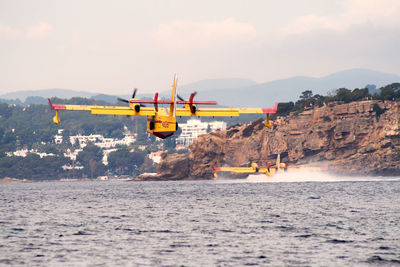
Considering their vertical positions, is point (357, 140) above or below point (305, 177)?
above

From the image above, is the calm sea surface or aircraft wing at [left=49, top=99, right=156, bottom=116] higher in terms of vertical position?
aircraft wing at [left=49, top=99, right=156, bottom=116]

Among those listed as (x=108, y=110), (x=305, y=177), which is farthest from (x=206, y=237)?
(x=305, y=177)

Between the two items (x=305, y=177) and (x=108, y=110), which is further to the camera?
(x=305, y=177)

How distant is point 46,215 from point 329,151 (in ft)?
461

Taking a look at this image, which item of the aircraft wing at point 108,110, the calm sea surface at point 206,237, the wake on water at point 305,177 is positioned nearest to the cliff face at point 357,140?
the wake on water at point 305,177

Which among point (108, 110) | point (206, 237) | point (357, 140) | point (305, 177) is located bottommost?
point (305, 177)

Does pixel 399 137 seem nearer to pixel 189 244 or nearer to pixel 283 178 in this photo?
pixel 283 178

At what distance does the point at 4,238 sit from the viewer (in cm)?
4909

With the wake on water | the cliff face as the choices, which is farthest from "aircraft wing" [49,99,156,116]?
the cliff face

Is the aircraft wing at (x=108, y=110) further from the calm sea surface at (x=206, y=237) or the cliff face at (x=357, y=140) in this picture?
the cliff face at (x=357, y=140)

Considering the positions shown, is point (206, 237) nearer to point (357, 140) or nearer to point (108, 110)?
point (108, 110)

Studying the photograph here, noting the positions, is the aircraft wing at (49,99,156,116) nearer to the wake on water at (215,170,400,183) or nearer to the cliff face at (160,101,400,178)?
the wake on water at (215,170,400,183)

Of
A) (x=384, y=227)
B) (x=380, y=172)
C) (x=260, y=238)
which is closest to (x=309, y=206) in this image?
(x=384, y=227)

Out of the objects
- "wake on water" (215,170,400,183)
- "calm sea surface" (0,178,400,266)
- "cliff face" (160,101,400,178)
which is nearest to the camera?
"calm sea surface" (0,178,400,266)
